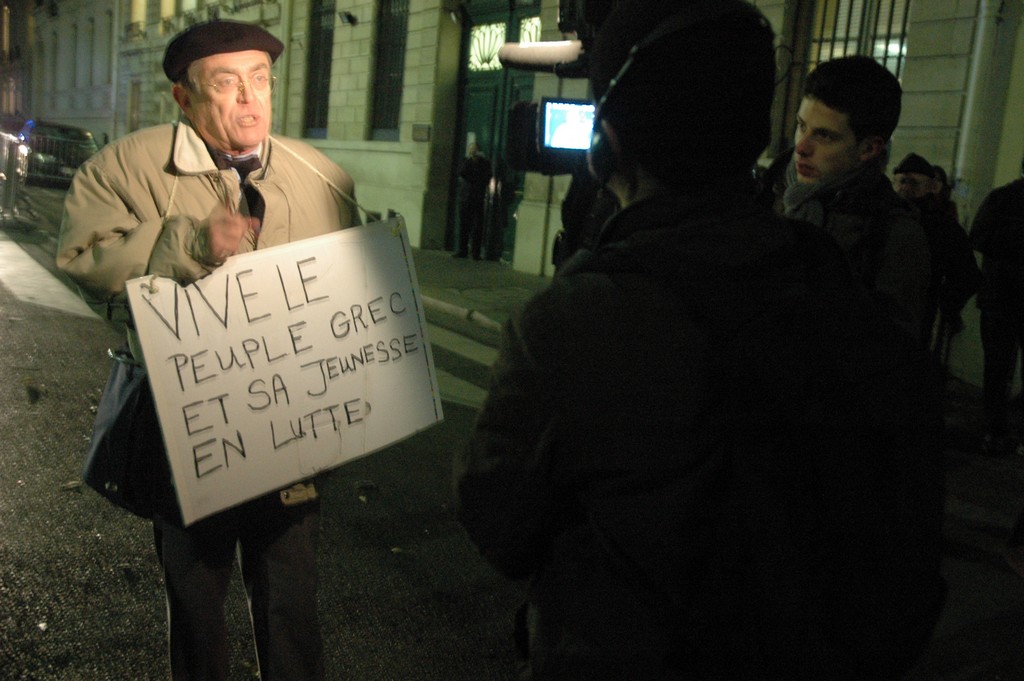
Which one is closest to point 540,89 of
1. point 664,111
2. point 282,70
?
point 282,70

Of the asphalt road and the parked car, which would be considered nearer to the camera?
the asphalt road

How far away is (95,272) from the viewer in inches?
81.3

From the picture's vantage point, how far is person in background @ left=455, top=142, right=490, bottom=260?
14.6 meters

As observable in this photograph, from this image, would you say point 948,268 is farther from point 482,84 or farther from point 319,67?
point 319,67

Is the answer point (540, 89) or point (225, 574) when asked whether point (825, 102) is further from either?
point (540, 89)

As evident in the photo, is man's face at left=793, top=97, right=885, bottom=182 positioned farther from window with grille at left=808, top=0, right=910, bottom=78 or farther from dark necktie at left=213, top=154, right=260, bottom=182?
window with grille at left=808, top=0, right=910, bottom=78

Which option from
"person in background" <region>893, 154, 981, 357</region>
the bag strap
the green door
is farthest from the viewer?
the green door

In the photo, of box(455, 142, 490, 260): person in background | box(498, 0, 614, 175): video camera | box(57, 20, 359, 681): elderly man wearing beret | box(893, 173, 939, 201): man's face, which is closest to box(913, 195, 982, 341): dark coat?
box(498, 0, 614, 175): video camera

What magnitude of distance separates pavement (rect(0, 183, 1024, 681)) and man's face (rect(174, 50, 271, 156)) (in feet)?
5.89

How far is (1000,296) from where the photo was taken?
615 cm

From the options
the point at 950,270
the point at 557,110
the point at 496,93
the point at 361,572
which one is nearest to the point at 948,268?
the point at 950,270

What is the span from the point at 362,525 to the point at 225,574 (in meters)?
2.01

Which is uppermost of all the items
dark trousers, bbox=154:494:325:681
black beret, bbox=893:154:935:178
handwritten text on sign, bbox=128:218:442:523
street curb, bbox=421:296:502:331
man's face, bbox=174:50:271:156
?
black beret, bbox=893:154:935:178

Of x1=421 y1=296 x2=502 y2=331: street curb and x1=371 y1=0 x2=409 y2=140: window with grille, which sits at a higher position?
x1=371 y1=0 x2=409 y2=140: window with grille
